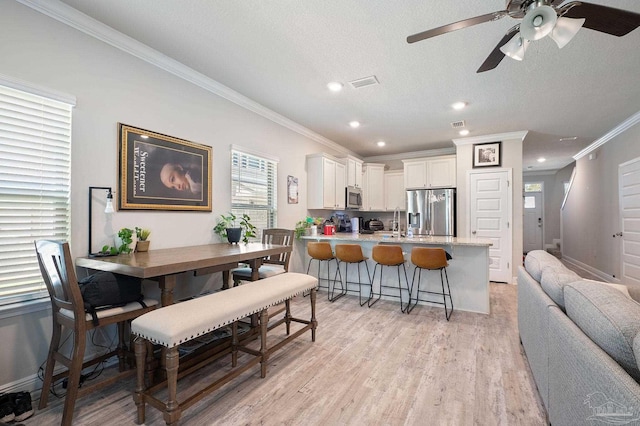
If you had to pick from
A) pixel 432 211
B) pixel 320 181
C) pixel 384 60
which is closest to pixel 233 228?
pixel 320 181

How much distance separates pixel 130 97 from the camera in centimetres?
259

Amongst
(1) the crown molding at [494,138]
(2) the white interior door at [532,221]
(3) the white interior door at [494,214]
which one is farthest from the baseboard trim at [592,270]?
(1) the crown molding at [494,138]

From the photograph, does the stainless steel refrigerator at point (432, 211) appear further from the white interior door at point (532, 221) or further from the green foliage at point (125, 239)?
the white interior door at point (532, 221)

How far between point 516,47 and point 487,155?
4.03 metres

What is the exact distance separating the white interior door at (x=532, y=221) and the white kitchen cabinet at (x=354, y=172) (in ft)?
22.2

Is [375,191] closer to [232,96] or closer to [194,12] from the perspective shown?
[232,96]

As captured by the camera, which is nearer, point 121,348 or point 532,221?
point 121,348

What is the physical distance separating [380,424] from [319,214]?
412 cm

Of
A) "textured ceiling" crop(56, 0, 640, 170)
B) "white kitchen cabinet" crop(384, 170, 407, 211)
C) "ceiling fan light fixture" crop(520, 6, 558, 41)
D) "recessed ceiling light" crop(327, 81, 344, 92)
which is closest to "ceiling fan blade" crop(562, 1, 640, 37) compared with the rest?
"ceiling fan light fixture" crop(520, 6, 558, 41)

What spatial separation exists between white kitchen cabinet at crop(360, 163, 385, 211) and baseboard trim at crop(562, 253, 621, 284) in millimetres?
4372

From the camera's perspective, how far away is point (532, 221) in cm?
955

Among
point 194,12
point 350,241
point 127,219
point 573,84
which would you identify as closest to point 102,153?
point 127,219

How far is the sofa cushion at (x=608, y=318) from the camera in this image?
41.1 inches

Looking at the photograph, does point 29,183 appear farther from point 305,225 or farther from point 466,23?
point 305,225
